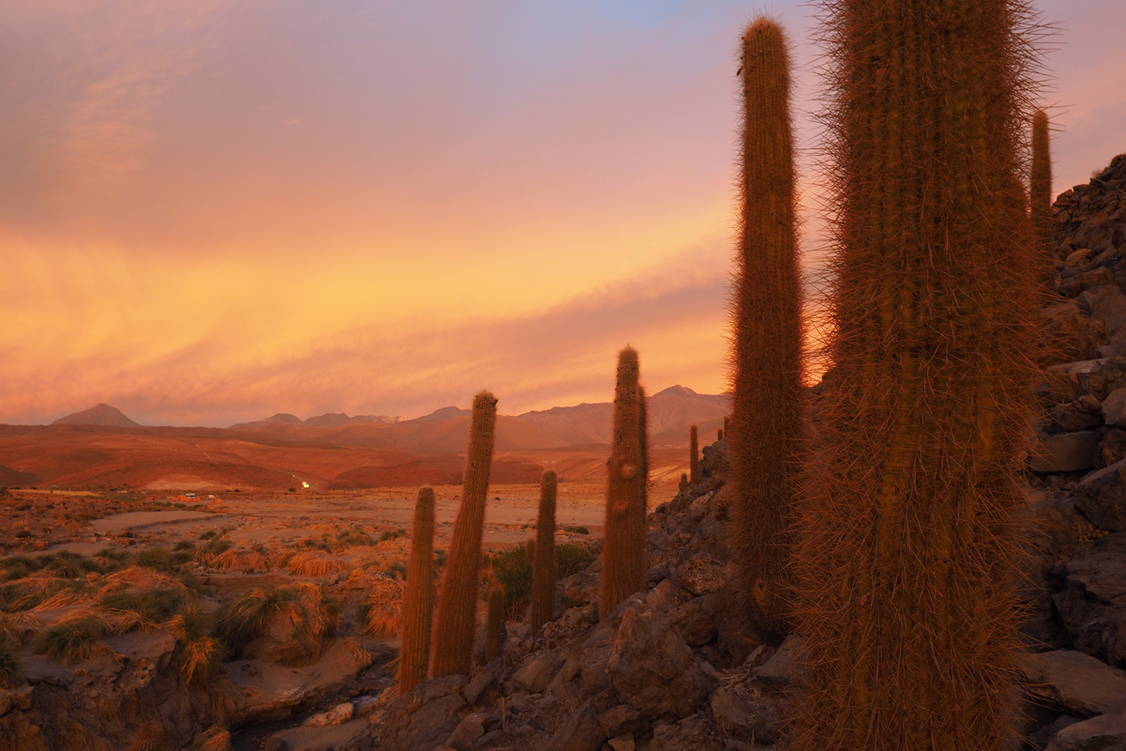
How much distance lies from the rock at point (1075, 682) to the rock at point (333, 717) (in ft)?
32.0

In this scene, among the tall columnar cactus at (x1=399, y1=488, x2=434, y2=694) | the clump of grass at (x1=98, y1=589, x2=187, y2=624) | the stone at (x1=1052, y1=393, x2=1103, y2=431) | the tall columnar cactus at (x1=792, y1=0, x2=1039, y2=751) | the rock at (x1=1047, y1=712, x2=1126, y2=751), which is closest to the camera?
the tall columnar cactus at (x1=792, y1=0, x2=1039, y2=751)

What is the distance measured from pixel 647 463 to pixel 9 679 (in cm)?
920

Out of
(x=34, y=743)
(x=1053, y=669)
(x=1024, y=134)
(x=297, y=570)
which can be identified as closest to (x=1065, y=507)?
(x=1053, y=669)

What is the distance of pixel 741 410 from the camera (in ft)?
20.2

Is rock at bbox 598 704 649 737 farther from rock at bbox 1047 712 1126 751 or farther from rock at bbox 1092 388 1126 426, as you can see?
rock at bbox 1092 388 1126 426

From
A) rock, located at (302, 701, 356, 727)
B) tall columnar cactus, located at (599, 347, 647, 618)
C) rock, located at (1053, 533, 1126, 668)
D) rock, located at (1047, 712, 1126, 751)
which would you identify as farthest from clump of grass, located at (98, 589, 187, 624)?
rock, located at (1053, 533, 1126, 668)

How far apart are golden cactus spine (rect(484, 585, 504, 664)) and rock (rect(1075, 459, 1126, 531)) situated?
741 cm

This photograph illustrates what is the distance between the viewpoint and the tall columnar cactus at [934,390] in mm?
2607

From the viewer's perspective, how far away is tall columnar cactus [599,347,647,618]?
7867 millimetres

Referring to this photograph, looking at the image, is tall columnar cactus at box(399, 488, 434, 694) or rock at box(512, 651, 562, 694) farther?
tall columnar cactus at box(399, 488, 434, 694)

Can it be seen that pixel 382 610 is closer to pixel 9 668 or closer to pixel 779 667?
pixel 9 668

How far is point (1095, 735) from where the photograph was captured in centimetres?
285

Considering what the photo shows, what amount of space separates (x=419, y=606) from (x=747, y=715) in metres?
6.07

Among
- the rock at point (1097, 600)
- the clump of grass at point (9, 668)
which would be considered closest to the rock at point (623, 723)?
the rock at point (1097, 600)
